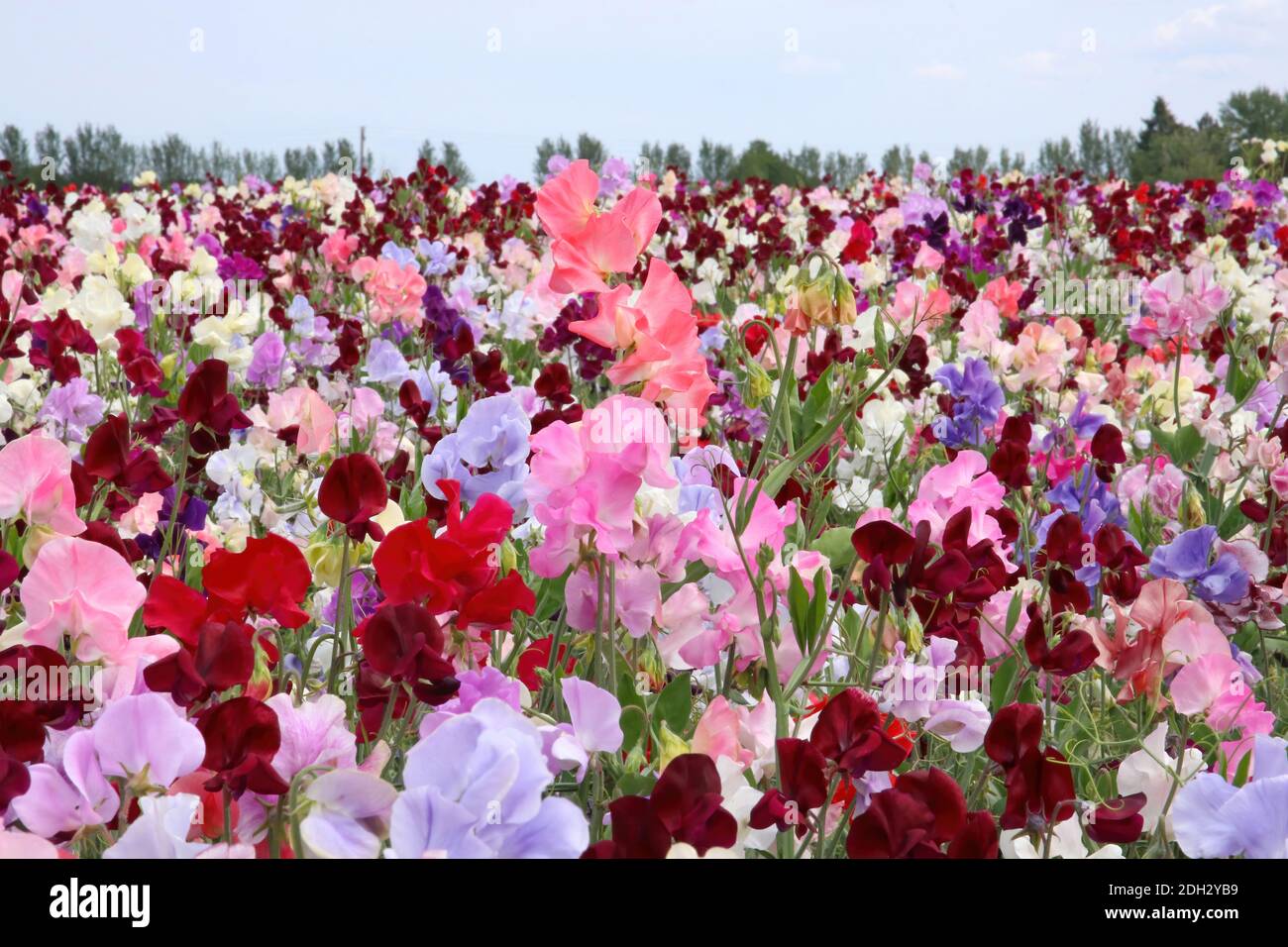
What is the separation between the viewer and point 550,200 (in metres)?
1.14

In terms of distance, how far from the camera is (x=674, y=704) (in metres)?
1.21

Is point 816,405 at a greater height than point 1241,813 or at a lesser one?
greater

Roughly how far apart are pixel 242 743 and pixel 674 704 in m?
0.49

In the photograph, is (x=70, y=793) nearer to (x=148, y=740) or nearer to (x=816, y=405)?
(x=148, y=740)

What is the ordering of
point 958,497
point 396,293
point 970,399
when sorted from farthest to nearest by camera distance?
point 396,293 → point 970,399 → point 958,497

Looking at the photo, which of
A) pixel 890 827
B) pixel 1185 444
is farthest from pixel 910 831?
pixel 1185 444

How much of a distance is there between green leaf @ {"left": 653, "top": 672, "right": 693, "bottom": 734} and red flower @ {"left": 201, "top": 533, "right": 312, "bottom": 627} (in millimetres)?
349

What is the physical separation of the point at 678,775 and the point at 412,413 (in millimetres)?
1454

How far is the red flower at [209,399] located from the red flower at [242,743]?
2.07ft

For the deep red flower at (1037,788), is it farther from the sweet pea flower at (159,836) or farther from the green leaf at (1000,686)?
the sweet pea flower at (159,836)

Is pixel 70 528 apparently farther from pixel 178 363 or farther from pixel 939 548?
pixel 178 363

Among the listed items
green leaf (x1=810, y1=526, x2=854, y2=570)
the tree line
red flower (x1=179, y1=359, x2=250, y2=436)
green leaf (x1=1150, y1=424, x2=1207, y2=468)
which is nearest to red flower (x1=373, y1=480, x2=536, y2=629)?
red flower (x1=179, y1=359, x2=250, y2=436)

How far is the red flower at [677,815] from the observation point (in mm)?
768
